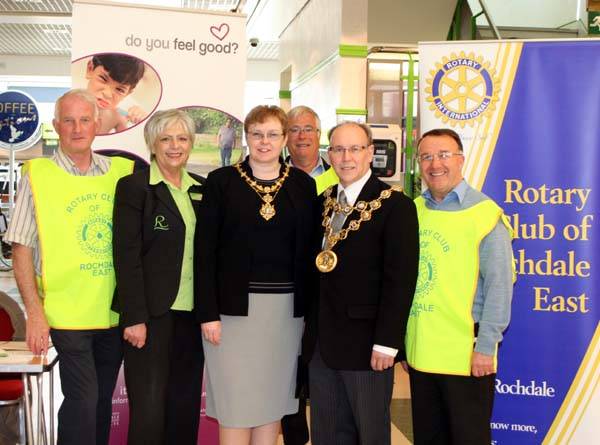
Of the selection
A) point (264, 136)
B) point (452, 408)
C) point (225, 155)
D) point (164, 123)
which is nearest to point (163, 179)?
point (164, 123)

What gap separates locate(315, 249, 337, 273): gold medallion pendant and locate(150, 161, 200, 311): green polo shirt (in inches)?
20.6

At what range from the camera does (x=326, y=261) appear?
249 centimetres

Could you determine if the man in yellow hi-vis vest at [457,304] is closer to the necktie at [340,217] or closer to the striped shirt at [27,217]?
the necktie at [340,217]

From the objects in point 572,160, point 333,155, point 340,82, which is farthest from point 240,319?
point 340,82

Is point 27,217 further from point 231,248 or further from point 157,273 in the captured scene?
point 231,248

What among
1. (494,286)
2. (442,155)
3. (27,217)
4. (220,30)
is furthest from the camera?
(220,30)

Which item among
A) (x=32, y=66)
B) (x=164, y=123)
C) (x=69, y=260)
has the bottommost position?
(x=69, y=260)

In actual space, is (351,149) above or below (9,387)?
above

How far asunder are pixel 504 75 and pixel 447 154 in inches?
33.3

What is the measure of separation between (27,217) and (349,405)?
4.48ft

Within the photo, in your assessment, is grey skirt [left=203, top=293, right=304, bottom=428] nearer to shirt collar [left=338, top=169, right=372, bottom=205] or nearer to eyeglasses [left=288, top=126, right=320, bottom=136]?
shirt collar [left=338, top=169, right=372, bottom=205]

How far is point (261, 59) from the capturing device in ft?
55.2

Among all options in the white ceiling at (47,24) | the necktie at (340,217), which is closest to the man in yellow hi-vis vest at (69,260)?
the necktie at (340,217)

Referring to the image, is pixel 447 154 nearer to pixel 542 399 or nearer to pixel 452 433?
pixel 452 433
